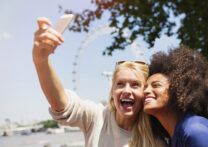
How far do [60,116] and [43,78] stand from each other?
0.44 metres

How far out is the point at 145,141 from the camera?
2846mm

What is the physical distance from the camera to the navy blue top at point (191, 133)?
7.20 ft

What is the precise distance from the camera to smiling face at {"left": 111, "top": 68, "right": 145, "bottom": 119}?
290cm

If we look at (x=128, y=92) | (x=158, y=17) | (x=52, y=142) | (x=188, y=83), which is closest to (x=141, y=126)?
(x=128, y=92)

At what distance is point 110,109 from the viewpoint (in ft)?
10.1

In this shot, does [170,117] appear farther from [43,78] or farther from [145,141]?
[43,78]

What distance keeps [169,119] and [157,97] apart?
0.29 metres

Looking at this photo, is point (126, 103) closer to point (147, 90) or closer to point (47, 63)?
point (147, 90)

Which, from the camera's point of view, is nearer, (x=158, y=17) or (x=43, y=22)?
(x=43, y=22)

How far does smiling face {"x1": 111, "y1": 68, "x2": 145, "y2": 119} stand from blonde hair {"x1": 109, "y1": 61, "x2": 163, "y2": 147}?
0.20ft

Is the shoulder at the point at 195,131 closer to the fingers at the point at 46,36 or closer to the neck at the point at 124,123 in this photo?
the neck at the point at 124,123

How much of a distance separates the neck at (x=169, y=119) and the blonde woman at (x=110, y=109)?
0.63 ft

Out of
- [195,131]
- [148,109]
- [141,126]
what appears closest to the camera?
[195,131]

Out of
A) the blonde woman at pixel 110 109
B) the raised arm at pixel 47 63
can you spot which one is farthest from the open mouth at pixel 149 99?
the raised arm at pixel 47 63
